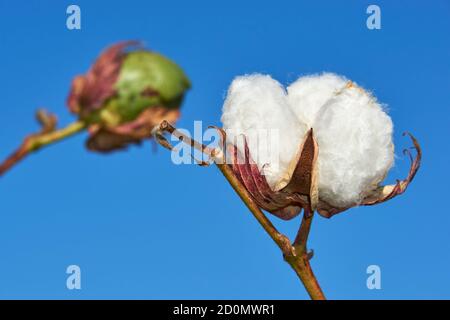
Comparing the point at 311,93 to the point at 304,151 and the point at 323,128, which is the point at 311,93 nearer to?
the point at 323,128

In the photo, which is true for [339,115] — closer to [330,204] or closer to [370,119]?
[370,119]

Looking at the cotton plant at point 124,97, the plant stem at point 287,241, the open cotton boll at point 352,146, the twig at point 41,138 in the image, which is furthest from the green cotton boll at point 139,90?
the open cotton boll at point 352,146

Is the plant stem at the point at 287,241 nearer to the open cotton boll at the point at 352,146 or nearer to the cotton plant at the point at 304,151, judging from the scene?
the cotton plant at the point at 304,151

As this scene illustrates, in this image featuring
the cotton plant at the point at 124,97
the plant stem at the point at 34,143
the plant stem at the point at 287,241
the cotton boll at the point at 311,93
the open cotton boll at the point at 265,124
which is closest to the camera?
the plant stem at the point at 34,143

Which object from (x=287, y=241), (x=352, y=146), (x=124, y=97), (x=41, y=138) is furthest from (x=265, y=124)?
(x=41, y=138)
